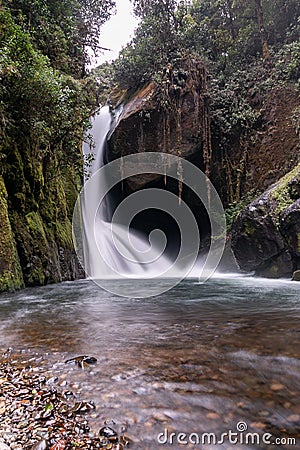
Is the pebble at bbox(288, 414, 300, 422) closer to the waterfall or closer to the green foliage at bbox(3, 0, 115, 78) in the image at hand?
the green foliage at bbox(3, 0, 115, 78)

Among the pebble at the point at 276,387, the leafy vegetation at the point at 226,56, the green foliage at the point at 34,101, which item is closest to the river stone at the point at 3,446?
the pebble at the point at 276,387

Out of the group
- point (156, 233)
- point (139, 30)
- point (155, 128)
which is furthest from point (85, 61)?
point (156, 233)

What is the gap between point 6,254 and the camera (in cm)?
572

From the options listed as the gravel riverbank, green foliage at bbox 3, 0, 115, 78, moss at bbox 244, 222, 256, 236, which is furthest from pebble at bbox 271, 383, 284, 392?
green foliage at bbox 3, 0, 115, 78

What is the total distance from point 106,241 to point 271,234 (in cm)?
655

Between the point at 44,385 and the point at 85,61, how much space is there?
1299 centimetres

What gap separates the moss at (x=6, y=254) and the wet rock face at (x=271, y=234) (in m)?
6.35

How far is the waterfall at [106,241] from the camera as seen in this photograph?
11.7 m

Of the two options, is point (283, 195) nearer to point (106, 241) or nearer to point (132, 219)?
point (106, 241)

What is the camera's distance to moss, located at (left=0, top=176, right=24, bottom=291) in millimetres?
5680

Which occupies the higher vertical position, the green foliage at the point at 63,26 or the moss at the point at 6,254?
the green foliage at the point at 63,26

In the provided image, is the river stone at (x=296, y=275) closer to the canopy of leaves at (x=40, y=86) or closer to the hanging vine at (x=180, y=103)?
the hanging vine at (x=180, y=103)

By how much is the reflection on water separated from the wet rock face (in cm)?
365

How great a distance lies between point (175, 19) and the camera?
48.4ft
